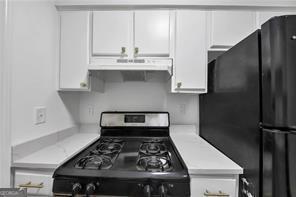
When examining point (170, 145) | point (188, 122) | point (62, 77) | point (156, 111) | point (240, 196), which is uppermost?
point (62, 77)

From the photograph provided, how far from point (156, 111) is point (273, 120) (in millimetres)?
1073

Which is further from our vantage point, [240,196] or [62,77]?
[62,77]

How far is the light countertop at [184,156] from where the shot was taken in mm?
891

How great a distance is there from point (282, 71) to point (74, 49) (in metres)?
1.37

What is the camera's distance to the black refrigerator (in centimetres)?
68

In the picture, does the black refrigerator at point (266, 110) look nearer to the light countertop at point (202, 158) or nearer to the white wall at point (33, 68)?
the light countertop at point (202, 158)

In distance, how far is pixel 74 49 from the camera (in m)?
1.40

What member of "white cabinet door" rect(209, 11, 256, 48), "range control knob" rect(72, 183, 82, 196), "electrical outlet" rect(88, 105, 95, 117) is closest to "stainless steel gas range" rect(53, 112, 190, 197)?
"range control knob" rect(72, 183, 82, 196)

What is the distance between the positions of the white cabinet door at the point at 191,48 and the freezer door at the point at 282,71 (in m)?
0.70

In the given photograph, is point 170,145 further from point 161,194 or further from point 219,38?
point 219,38

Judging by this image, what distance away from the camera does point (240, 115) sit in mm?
948

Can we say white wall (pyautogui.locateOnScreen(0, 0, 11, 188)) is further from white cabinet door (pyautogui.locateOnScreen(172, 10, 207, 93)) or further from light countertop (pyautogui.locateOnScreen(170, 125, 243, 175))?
white cabinet door (pyautogui.locateOnScreen(172, 10, 207, 93))

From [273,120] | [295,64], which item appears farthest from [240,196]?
[295,64]

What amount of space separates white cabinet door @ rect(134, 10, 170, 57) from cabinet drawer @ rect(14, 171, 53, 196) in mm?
1040
